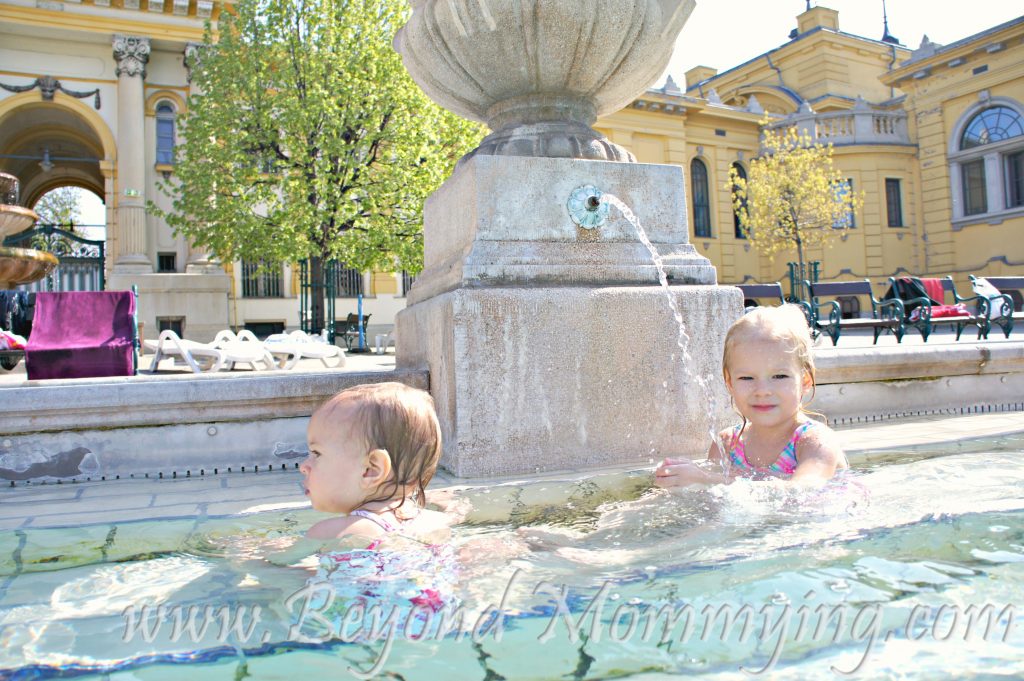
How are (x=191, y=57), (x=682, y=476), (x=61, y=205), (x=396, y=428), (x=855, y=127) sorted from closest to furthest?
(x=396, y=428), (x=682, y=476), (x=191, y=57), (x=855, y=127), (x=61, y=205)

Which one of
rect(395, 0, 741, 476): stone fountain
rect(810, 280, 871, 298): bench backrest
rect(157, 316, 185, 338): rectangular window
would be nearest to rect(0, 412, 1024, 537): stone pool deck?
rect(395, 0, 741, 476): stone fountain

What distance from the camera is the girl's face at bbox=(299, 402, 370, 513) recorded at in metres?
1.98

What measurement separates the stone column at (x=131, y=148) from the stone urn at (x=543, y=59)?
20899 millimetres

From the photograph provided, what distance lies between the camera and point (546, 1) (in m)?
3.58

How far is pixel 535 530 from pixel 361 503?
579 mm

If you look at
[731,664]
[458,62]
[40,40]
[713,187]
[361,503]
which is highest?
[40,40]

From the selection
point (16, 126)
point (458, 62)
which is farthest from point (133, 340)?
point (16, 126)

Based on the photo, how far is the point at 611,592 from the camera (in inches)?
67.7

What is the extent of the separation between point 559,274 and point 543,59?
3.64ft

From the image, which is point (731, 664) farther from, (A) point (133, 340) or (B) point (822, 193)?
(B) point (822, 193)

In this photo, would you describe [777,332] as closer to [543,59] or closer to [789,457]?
[789,457]

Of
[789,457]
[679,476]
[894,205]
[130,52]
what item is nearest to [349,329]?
[130,52]

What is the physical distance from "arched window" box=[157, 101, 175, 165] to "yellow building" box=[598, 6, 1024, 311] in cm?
1455

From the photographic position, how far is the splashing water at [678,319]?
11.8 feet
